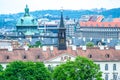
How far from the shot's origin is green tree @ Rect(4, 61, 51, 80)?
8694 cm

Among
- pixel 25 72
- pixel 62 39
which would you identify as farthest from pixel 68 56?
pixel 25 72

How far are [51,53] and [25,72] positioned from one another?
22.3 metres

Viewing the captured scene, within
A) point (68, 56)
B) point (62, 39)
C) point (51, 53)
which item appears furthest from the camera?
point (62, 39)

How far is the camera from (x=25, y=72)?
87.5 meters

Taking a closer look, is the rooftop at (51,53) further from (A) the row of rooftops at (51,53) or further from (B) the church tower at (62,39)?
(B) the church tower at (62,39)

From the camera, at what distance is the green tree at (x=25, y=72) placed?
86938 millimetres

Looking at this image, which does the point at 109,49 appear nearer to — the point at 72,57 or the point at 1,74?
the point at 72,57

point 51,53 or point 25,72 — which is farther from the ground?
point 25,72

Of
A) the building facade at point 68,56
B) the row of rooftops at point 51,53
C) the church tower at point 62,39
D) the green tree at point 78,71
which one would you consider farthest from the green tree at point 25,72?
the church tower at point 62,39

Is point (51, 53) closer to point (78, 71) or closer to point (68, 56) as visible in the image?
point (68, 56)

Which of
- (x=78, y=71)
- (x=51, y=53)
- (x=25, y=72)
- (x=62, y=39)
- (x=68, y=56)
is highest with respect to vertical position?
(x=78, y=71)

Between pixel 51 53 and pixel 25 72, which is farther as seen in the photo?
pixel 51 53

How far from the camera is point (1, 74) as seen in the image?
3423 inches

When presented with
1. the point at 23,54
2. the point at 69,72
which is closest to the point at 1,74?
the point at 69,72
